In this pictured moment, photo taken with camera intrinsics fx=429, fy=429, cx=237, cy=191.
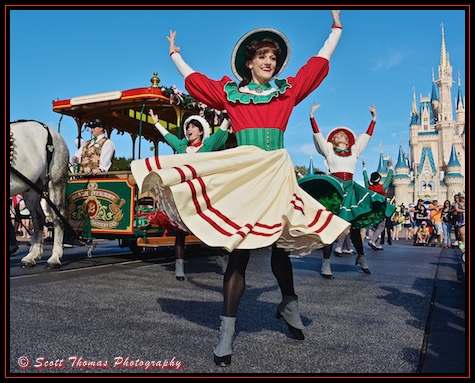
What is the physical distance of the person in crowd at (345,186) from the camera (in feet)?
18.1

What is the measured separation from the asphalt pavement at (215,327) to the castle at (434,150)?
3094 inches

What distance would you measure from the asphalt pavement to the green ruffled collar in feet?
5.38

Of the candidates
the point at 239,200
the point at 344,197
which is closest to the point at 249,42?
the point at 239,200

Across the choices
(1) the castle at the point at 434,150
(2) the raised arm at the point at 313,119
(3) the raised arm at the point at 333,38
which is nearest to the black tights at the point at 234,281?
(3) the raised arm at the point at 333,38

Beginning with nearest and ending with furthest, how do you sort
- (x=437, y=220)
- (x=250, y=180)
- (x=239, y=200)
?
(x=239, y=200) → (x=250, y=180) → (x=437, y=220)

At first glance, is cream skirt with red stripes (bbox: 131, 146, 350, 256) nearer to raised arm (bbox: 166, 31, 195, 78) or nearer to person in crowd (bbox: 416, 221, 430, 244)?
raised arm (bbox: 166, 31, 195, 78)

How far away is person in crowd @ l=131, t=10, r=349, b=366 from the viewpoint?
2404 millimetres

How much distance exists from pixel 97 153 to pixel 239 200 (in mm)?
5150

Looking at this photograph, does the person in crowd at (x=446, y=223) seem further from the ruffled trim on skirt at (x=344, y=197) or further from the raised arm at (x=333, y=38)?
the raised arm at (x=333, y=38)

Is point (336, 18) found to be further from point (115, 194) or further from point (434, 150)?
point (434, 150)

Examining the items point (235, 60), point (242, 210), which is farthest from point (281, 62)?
point (242, 210)

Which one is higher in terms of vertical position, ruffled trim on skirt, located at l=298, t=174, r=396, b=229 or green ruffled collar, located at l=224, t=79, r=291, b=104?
green ruffled collar, located at l=224, t=79, r=291, b=104

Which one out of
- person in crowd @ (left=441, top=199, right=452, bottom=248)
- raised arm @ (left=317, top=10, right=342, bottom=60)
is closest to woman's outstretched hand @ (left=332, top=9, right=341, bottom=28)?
raised arm @ (left=317, top=10, right=342, bottom=60)

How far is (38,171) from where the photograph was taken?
594cm
